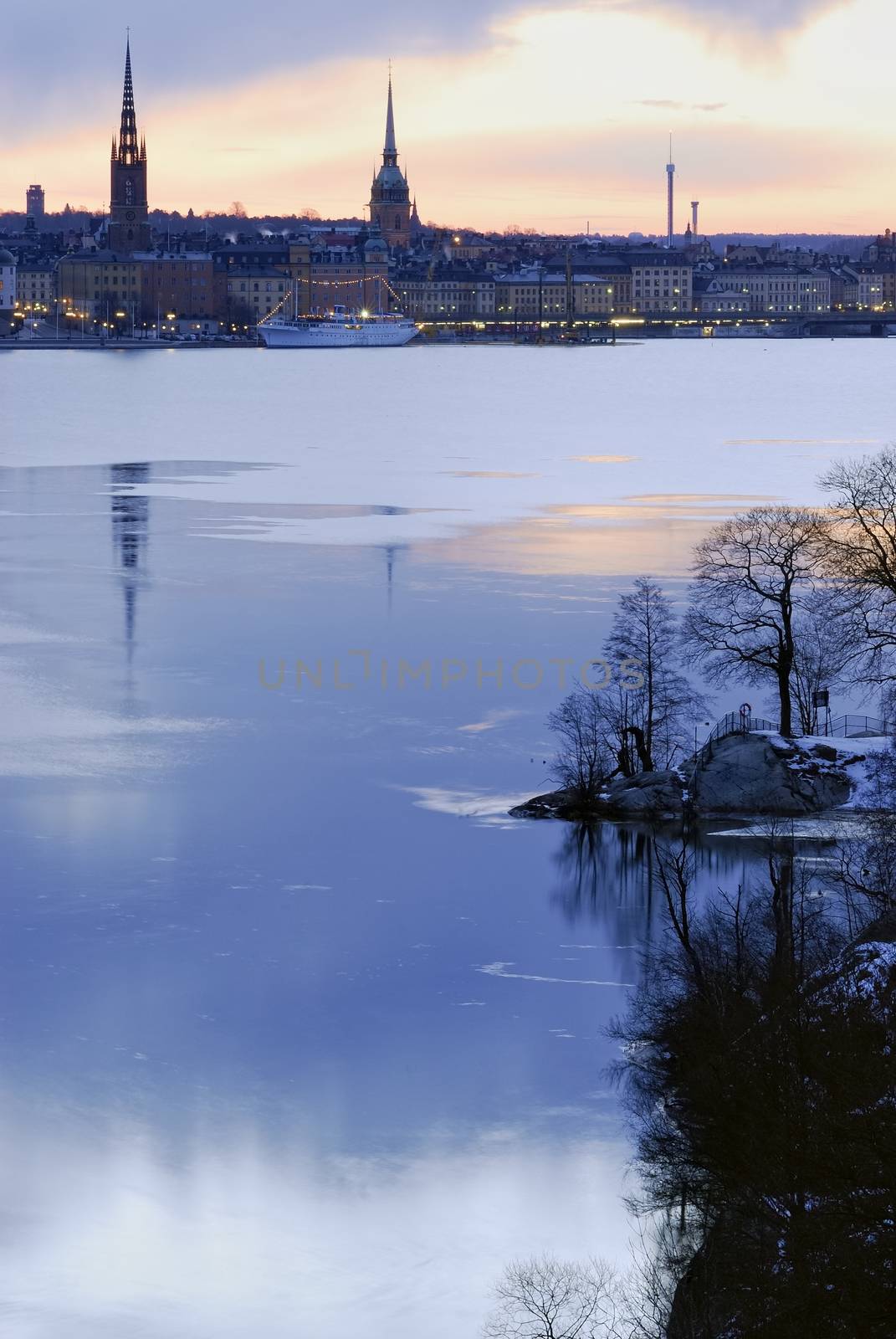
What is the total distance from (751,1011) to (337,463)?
33.9m

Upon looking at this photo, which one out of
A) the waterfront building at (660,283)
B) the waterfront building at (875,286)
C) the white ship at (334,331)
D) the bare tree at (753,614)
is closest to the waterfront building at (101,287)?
the white ship at (334,331)

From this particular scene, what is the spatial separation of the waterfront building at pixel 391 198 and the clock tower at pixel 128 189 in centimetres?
3763

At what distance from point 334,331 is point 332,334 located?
0.18 m

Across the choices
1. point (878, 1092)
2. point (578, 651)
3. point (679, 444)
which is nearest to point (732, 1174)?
point (878, 1092)

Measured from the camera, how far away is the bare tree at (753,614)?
703 inches

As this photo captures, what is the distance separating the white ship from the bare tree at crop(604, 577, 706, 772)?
341 feet

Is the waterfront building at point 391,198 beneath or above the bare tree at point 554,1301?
above

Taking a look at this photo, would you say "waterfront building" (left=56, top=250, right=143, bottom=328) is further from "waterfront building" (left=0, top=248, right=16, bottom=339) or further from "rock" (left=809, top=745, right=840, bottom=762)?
"rock" (left=809, top=745, right=840, bottom=762)

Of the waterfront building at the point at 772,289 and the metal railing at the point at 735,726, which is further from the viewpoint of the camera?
the waterfront building at the point at 772,289

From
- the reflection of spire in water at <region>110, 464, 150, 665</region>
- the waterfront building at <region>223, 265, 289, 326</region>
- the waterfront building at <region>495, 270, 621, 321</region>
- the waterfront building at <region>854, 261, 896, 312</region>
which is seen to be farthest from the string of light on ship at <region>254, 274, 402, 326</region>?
the reflection of spire in water at <region>110, 464, 150, 665</region>

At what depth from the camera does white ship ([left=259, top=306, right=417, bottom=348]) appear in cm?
12294

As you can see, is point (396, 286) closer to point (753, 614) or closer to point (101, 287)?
point (101, 287)

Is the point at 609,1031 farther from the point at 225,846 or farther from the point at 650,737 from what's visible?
the point at 650,737

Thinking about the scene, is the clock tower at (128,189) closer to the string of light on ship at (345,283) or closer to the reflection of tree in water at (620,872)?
the string of light on ship at (345,283)
